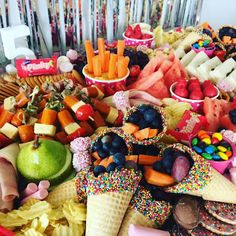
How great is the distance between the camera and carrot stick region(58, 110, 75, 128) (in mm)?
1043

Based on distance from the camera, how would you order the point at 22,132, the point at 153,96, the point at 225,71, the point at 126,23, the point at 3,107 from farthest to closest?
the point at 126,23, the point at 225,71, the point at 153,96, the point at 3,107, the point at 22,132

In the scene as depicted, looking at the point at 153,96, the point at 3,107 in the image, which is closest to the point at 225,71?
the point at 153,96

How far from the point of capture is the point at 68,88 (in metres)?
1.17

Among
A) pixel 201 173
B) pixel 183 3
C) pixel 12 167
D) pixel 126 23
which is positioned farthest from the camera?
pixel 183 3

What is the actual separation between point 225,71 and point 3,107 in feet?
3.42

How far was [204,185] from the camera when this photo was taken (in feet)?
2.56

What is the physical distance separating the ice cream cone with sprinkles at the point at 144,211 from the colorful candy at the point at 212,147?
0.22 m

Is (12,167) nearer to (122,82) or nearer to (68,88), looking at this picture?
(68,88)

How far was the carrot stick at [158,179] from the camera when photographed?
796 mm

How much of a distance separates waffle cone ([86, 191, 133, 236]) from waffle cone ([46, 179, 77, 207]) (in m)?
0.14

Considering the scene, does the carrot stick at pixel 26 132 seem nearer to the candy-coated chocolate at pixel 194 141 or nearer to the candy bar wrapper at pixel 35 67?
the candy bar wrapper at pixel 35 67

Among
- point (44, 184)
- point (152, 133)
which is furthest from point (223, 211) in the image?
point (44, 184)

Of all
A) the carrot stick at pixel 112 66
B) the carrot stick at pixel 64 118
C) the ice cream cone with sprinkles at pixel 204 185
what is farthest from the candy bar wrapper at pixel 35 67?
the ice cream cone with sprinkles at pixel 204 185

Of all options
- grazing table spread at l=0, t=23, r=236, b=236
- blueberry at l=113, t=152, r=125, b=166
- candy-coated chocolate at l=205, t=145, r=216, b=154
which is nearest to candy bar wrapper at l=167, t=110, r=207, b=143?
grazing table spread at l=0, t=23, r=236, b=236
